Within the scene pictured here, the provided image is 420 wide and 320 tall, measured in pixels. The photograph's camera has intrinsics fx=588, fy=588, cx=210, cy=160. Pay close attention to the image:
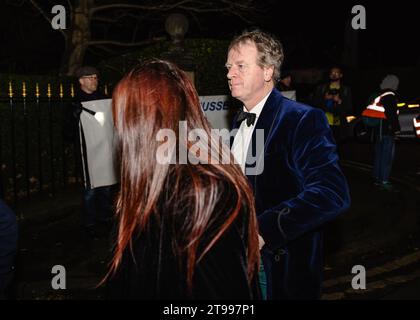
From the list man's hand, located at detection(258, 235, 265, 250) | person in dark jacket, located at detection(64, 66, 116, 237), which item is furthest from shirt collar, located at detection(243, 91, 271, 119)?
person in dark jacket, located at detection(64, 66, 116, 237)

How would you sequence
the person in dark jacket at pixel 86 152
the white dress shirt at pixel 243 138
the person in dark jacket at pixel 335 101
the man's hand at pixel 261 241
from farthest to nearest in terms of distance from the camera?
the person in dark jacket at pixel 335 101
the person in dark jacket at pixel 86 152
the white dress shirt at pixel 243 138
the man's hand at pixel 261 241

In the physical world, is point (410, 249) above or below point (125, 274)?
below

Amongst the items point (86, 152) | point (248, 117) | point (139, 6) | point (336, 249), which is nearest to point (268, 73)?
point (248, 117)

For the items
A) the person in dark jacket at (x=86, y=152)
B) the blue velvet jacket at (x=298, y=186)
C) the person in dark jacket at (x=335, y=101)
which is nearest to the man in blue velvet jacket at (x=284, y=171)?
the blue velvet jacket at (x=298, y=186)

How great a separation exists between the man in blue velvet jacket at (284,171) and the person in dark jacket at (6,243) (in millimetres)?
1130

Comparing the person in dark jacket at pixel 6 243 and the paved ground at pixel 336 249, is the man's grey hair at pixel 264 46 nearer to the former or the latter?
the person in dark jacket at pixel 6 243

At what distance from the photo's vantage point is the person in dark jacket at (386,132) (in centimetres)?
923

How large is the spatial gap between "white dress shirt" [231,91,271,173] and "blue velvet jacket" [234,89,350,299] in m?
0.09

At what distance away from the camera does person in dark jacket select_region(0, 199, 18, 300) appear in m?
2.67

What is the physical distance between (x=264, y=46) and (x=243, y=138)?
19.6 inches

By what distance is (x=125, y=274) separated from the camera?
6.21 feet
